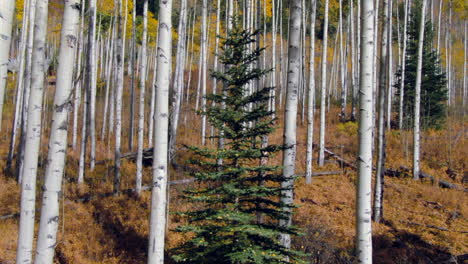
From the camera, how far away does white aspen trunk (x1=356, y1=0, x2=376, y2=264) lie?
3914 millimetres

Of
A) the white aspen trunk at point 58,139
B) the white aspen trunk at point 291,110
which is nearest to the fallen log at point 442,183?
the white aspen trunk at point 291,110

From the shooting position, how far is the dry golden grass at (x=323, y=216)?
7.55m

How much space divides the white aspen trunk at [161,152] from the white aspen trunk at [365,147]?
2653 mm

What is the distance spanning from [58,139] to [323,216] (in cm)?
751

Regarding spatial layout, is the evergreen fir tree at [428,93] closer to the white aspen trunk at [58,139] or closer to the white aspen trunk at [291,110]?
the white aspen trunk at [291,110]

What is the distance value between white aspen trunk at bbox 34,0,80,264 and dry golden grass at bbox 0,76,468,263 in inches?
135

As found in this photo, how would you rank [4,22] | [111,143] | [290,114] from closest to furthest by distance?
1. [4,22]
2. [290,114]
3. [111,143]

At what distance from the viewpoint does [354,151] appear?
566 inches

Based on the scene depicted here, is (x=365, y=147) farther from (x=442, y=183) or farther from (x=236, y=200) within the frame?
(x=442, y=183)

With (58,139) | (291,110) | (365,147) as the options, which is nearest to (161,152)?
(58,139)

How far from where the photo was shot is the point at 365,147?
4.13 m

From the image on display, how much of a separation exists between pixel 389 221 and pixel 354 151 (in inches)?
213

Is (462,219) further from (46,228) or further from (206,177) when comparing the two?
(46,228)

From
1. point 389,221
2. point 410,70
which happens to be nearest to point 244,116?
point 389,221
